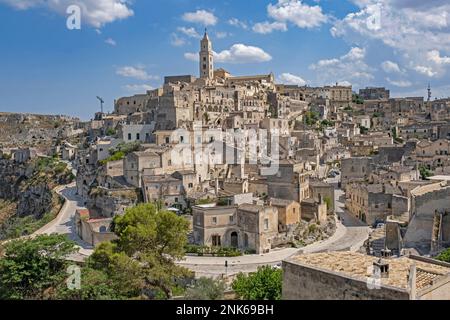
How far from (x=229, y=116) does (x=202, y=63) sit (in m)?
32.3

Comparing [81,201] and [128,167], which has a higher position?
[128,167]

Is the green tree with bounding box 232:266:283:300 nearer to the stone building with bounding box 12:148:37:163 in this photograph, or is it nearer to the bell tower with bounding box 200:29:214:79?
the stone building with bounding box 12:148:37:163

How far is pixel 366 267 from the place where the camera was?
16.0m

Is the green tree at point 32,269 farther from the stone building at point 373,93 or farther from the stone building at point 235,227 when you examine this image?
the stone building at point 373,93

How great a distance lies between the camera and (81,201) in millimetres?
53000

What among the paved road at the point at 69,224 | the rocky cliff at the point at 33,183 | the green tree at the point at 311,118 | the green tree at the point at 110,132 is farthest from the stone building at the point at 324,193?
the green tree at the point at 311,118

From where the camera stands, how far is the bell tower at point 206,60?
95062 mm

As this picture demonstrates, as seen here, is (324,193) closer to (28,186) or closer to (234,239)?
(234,239)

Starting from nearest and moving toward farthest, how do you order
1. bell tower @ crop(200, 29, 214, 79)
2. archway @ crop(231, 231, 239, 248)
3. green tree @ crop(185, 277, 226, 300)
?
green tree @ crop(185, 277, 226, 300) → archway @ crop(231, 231, 239, 248) → bell tower @ crop(200, 29, 214, 79)

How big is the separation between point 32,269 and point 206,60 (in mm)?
73690

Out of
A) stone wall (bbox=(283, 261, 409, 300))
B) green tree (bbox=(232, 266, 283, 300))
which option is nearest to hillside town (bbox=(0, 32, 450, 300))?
stone wall (bbox=(283, 261, 409, 300))

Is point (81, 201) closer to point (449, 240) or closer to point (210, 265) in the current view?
point (210, 265)

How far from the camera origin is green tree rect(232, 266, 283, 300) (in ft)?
69.3
